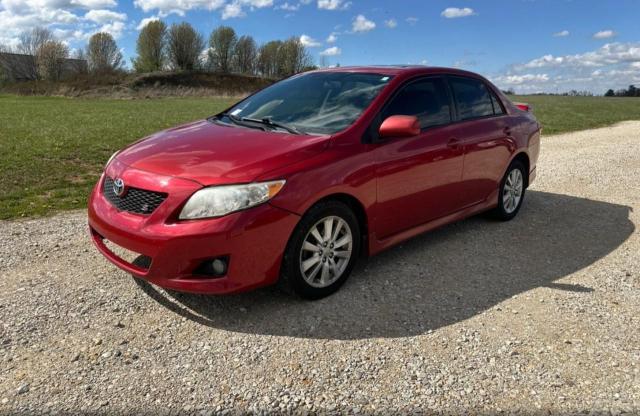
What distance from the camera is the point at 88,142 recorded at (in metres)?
11.7

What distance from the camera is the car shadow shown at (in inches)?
138

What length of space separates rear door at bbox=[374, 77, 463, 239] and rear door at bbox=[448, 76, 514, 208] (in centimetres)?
17

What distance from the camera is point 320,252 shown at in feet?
12.1

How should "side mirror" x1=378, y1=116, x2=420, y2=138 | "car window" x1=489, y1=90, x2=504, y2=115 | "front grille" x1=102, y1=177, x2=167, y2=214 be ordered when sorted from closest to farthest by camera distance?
"front grille" x1=102, y1=177, x2=167, y2=214 < "side mirror" x1=378, y1=116, x2=420, y2=138 < "car window" x1=489, y1=90, x2=504, y2=115

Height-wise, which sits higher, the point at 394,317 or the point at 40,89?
the point at 40,89

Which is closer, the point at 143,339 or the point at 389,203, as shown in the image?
the point at 143,339

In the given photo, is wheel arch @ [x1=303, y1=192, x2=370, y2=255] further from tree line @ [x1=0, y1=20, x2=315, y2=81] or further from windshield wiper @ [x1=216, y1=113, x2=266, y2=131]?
tree line @ [x1=0, y1=20, x2=315, y2=81]

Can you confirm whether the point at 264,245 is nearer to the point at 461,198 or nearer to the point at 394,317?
the point at 394,317

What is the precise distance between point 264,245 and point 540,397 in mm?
1832

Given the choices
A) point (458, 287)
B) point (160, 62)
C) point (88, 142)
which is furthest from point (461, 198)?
point (160, 62)

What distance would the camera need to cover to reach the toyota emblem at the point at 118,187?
11.5 ft

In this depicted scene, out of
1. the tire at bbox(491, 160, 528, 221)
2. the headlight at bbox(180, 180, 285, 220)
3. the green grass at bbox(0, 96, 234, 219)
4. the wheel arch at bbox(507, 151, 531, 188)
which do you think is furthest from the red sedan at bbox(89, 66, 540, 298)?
the green grass at bbox(0, 96, 234, 219)

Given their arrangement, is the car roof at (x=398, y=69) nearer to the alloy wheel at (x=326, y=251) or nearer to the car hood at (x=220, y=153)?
the car hood at (x=220, y=153)

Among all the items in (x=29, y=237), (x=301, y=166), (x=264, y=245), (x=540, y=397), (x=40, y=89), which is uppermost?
(x=40, y=89)
